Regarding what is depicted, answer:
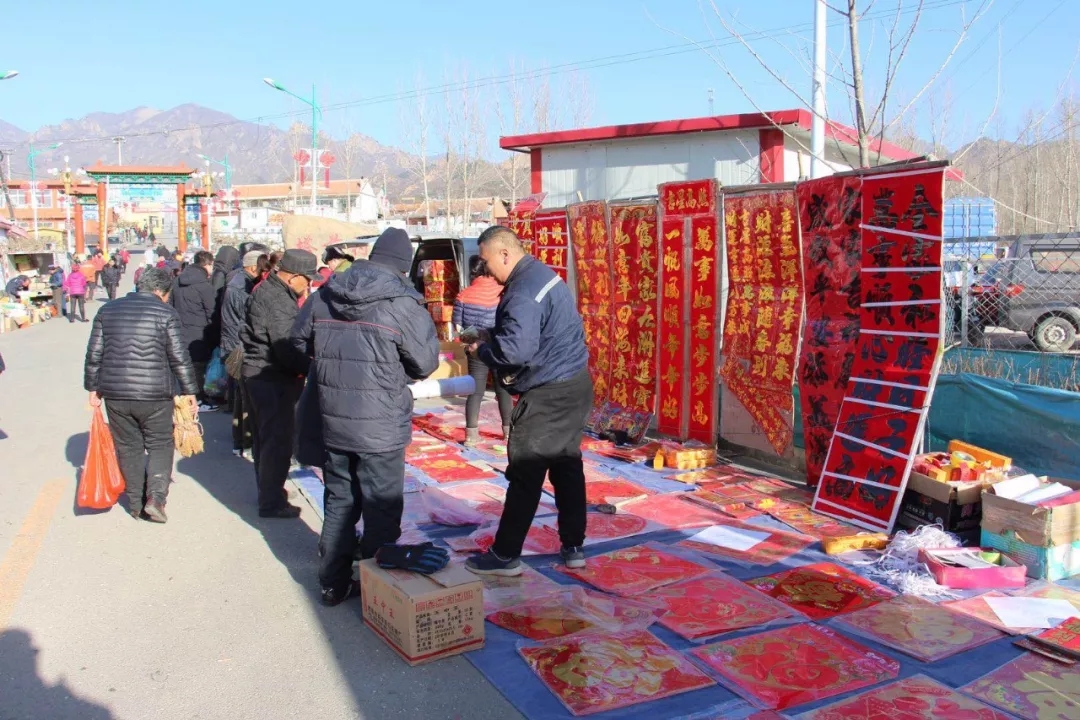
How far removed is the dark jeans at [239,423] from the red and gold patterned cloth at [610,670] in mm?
4960

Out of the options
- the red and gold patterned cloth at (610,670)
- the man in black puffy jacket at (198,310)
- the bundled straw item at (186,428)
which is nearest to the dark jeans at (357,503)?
the red and gold patterned cloth at (610,670)

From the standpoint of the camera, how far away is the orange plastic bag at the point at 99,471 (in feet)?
19.1

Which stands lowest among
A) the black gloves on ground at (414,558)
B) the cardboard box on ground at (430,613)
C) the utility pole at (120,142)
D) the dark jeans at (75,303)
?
the cardboard box on ground at (430,613)

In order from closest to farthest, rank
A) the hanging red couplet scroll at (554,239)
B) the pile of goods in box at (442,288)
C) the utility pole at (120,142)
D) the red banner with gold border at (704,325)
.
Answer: the red banner with gold border at (704,325), the hanging red couplet scroll at (554,239), the pile of goods in box at (442,288), the utility pole at (120,142)

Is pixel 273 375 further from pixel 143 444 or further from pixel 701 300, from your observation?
pixel 701 300

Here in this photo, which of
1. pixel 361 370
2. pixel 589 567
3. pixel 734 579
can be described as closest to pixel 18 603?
pixel 361 370

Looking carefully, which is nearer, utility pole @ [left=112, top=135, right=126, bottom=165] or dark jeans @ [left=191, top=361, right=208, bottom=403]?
dark jeans @ [left=191, top=361, right=208, bottom=403]

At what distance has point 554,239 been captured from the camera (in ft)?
32.7

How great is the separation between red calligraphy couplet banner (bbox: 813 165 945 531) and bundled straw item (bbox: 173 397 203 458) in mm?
5244

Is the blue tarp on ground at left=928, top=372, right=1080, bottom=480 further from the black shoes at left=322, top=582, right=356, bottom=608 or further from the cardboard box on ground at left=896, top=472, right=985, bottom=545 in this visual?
the black shoes at left=322, top=582, right=356, bottom=608

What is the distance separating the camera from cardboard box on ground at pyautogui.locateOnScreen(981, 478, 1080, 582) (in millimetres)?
4766

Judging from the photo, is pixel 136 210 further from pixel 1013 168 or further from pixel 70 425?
pixel 70 425

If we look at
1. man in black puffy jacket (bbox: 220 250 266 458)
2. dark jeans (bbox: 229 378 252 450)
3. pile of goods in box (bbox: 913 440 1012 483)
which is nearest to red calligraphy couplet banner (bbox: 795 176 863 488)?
pile of goods in box (bbox: 913 440 1012 483)

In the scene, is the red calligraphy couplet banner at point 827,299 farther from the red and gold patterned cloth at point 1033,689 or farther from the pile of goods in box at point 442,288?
the pile of goods in box at point 442,288
